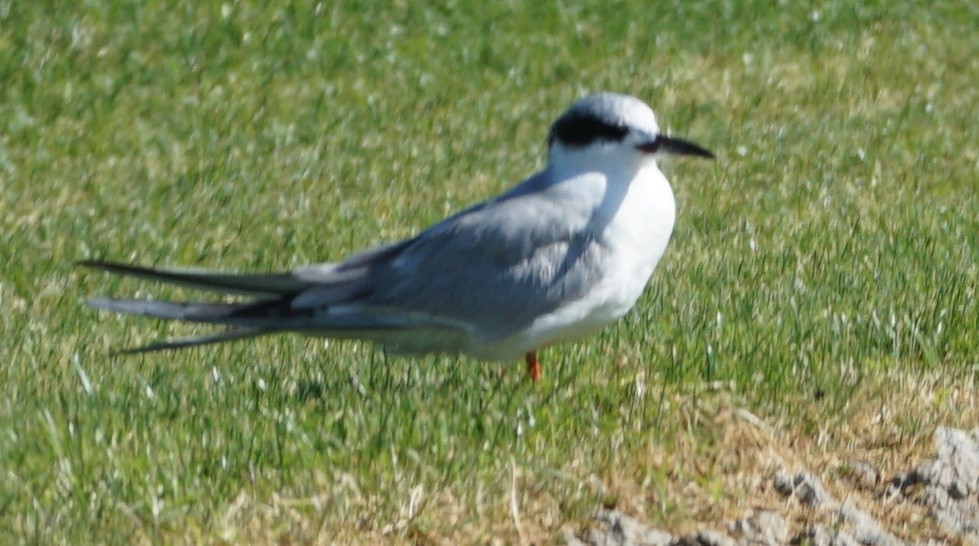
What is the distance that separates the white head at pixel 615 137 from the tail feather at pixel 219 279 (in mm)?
1067

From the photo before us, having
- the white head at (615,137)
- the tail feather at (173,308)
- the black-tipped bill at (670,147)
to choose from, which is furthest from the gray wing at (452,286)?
the black-tipped bill at (670,147)

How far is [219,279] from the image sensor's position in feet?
18.7

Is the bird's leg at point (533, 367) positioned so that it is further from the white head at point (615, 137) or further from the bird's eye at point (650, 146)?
the bird's eye at point (650, 146)

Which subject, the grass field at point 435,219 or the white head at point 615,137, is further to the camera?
the white head at point 615,137

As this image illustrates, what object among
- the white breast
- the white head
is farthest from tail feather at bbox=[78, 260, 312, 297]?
the white head

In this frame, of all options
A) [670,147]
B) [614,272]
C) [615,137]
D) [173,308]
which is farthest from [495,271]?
[173,308]

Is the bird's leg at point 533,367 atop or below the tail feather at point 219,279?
below

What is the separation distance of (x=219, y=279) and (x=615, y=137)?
4.78 ft

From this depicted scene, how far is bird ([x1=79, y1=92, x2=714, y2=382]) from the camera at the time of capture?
583 cm

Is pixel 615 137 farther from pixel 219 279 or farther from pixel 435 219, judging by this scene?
pixel 435 219

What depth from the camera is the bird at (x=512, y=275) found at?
583cm

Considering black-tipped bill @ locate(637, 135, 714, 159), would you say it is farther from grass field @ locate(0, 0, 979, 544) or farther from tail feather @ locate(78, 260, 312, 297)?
tail feather @ locate(78, 260, 312, 297)

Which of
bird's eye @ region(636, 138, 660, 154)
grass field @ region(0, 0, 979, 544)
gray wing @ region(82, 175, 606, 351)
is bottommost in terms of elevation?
grass field @ region(0, 0, 979, 544)

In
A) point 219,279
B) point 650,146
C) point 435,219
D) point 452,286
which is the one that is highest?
point 650,146
